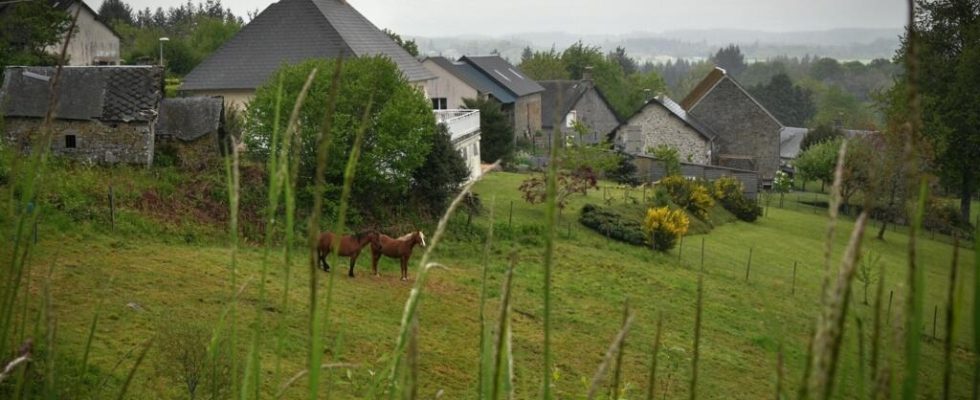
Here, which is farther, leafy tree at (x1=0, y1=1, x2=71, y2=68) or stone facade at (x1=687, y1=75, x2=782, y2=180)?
stone facade at (x1=687, y1=75, x2=782, y2=180)

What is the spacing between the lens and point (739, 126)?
172ft

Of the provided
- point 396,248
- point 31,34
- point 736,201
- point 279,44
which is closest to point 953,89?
point 736,201

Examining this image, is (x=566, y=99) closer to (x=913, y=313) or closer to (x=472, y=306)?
(x=472, y=306)

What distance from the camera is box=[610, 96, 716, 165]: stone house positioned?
1986 inches

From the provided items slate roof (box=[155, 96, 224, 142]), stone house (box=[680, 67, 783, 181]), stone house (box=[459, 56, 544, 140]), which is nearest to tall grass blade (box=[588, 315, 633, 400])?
slate roof (box=[155, 96, 224, 142])

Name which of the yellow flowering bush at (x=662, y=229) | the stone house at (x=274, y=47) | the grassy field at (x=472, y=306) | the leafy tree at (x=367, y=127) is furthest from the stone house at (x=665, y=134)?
the leafy tree at (x=367, y=127)

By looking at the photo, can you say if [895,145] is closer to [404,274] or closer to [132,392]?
[404,274]

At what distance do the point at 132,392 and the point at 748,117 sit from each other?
47.9 meters

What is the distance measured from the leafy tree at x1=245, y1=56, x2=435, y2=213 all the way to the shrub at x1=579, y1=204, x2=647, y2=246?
7661 millimetres


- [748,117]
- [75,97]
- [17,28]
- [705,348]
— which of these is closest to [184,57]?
[17,28]

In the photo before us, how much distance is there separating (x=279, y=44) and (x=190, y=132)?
31.2 feet

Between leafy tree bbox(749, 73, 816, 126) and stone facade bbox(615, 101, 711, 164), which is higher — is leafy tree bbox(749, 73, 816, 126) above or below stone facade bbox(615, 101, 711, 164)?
above

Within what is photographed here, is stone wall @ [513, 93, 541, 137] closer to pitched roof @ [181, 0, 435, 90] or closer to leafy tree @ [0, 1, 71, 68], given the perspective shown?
pitched roof @ [181, 0, 435, 90]

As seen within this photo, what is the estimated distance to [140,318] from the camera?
11.5 metres
